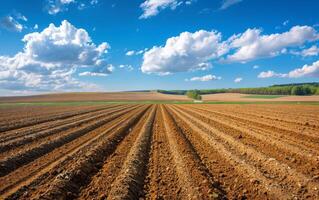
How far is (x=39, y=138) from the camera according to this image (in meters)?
13.7

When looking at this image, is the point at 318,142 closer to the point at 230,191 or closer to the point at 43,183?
the point at 230,191

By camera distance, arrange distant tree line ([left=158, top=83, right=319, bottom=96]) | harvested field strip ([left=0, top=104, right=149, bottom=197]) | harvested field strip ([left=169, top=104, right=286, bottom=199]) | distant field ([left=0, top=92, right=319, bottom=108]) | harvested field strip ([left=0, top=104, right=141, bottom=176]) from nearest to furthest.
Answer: harvested field strip ([left=169, top=104, right=286, bottom=199])
harvested field strip ([left=0, top=104, right=149, bottom=197])
harvested field strip ([left=0, top=104, right=141, bottom=176])
distant field ([left=0, top=92, right=319, bottom=108])
distant tree line ([left=158, top=83, right=319, bottom=96])

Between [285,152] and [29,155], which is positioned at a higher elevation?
[29,155]

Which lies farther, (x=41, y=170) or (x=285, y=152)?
(x=285, y=152)

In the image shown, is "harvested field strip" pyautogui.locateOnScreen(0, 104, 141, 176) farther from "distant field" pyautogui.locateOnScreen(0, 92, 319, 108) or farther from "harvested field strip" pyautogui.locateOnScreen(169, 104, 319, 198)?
"distant field" pyautogui.locateOnScreen(0, 92, 319, 108)

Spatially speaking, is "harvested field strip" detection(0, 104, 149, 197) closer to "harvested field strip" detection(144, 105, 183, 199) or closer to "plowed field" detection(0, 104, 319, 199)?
"plowed field" detection(0, 104, 319, 199)

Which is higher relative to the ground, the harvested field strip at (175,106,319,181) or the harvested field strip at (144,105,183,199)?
the harvested field strip at (175,106,319,181)

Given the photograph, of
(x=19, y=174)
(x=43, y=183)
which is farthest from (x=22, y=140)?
(x=43, y=183)

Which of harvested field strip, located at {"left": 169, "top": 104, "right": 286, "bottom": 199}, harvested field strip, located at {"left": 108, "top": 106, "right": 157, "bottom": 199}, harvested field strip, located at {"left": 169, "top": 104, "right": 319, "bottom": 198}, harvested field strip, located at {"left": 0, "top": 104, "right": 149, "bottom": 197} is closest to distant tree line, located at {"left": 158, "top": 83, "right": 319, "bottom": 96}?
harvested field strip, located at {"left": 169, "top": 104, "right": 319, "bottom": 198}

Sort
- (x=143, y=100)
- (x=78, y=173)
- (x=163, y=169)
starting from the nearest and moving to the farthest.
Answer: (x=78, y=173) < (x=163, y=169) < (x=143, y=100)

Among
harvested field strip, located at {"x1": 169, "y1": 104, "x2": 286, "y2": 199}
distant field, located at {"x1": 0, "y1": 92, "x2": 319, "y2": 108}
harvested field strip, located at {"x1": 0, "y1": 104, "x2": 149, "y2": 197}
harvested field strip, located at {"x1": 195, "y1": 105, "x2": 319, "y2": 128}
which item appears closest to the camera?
harvested field strip, located at {"x1": 169, "y1": 104, "x2": 286, "y2": 199}

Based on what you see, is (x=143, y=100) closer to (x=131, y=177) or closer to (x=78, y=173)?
(x=78, y=173)

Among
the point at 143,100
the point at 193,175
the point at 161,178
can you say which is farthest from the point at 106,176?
the point at 143,100

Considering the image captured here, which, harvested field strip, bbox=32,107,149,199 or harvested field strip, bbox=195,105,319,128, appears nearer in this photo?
harvested field strip, bbox=32,107,149,199
